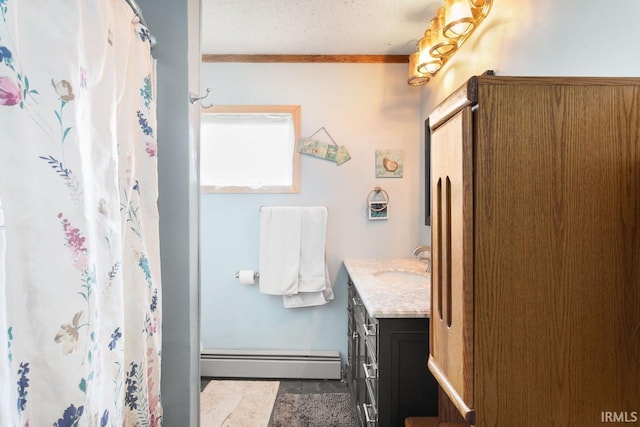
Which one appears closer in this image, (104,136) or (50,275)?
(50,275)

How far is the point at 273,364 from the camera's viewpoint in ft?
8.38

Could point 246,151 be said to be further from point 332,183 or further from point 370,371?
point 370,371

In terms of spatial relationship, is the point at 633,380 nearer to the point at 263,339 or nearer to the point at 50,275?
the point at 50,275

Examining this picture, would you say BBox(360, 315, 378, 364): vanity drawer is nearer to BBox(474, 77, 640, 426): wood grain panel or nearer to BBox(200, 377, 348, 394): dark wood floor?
BBox(474, 77, 640, 426): wood grain panel

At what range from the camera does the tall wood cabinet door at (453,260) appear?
655mm

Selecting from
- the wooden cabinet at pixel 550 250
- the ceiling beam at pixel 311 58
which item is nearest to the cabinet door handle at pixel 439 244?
the wooden cabinet at pixel 550 250

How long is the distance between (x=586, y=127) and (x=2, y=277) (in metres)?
1.00

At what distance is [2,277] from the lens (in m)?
0.54

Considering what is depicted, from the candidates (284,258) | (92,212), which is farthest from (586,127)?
(284,258)

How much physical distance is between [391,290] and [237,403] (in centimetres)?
139

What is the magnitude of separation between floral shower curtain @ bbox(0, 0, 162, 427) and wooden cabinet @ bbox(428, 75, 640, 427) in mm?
759

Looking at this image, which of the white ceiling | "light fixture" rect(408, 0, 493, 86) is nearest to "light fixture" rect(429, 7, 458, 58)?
"light fixture" rect(408, 0, 493, 86)

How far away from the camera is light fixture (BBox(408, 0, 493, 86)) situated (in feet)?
5.07

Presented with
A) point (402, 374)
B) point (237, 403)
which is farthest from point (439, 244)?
point (237, 403)
